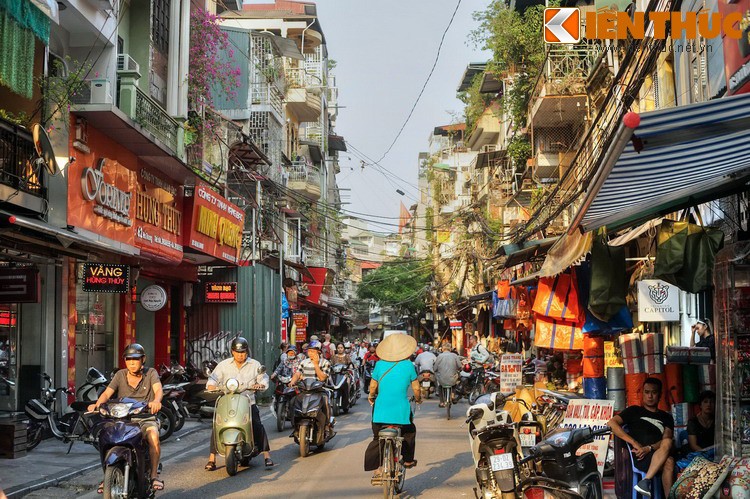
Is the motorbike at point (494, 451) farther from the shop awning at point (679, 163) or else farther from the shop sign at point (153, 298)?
the shop sign at point (153, 298)

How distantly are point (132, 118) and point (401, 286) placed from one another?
208ft

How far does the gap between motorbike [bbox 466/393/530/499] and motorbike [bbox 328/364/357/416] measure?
Result: 1153cm

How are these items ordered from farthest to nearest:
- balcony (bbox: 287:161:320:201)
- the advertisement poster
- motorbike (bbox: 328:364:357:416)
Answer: balcony (bbox: 287:161:320:201) < motorbike (bbox: 328:364:357:416) < the advertisement poster

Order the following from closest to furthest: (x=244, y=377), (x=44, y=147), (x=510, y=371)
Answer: (x=244, y=377)
(x=44, y=147)
(x=510, y=371)

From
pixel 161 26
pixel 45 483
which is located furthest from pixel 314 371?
pixel 161 26

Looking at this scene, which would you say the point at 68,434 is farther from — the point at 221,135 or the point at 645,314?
the point at 221,135

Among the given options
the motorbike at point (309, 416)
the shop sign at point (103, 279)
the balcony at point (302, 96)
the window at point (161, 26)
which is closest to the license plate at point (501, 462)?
the motorbike at point (309, 416)

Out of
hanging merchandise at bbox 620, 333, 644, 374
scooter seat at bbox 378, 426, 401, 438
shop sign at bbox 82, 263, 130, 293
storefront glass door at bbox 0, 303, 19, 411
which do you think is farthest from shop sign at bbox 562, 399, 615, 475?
storefront glass door at bbox 0, 303, 19, 411

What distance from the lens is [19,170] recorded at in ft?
44.7

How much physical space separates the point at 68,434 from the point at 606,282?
28.7 ft

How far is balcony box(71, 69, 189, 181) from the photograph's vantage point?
15734 mm

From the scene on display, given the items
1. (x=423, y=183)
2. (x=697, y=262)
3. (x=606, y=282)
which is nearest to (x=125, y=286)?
(x=606, y=282)

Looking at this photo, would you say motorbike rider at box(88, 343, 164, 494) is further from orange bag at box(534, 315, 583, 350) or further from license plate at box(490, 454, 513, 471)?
orange bag at box(534, 315, 583, 350)

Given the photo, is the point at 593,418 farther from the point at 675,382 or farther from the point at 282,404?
the point at 282,404
